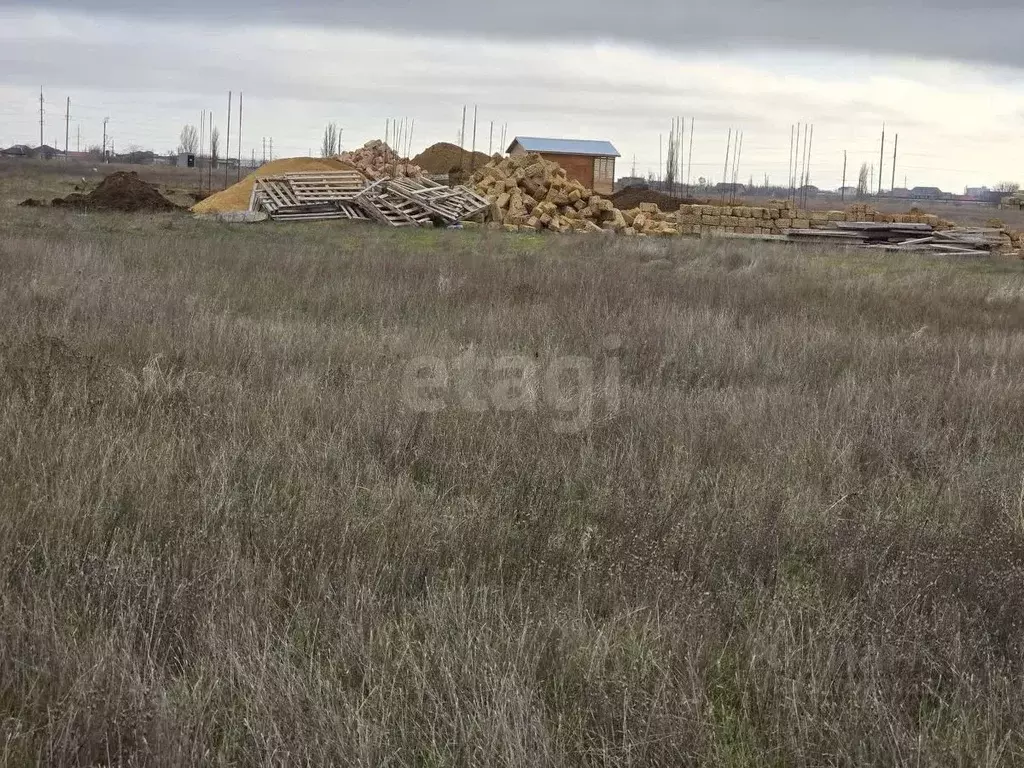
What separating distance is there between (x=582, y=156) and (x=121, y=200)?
18816 millimetres

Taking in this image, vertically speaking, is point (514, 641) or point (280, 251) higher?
point (280, 251)

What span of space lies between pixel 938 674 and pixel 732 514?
1.23 m

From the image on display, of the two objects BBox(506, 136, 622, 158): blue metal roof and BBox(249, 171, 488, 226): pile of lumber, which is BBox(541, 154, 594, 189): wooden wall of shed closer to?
BBox(506, 136, 622, 158): blue metal roof

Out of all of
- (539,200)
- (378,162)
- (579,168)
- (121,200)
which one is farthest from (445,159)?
(121,200)

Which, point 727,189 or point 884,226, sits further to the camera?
point 727,189

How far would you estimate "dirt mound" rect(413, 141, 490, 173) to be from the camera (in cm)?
3516

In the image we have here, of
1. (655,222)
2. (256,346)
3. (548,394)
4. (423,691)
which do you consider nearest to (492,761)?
(423,691)

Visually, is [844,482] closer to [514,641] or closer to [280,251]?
[514,641]

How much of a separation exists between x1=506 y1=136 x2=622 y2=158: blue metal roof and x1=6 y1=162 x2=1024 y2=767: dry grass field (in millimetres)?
32083

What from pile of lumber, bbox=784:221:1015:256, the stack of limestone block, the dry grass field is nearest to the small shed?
the stack of limestone block

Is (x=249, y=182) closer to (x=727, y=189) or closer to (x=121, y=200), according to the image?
(x=121, y=200)

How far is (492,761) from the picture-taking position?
7.43 feet

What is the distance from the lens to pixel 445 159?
35.8m

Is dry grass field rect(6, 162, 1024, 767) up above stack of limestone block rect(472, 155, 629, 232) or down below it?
below
